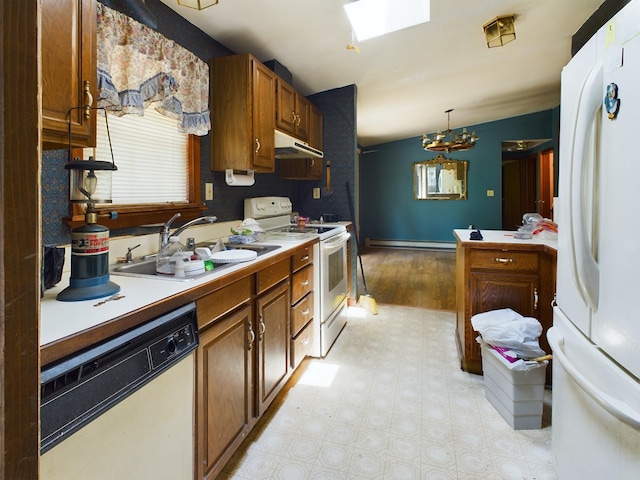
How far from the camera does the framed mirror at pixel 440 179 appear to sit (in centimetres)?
706

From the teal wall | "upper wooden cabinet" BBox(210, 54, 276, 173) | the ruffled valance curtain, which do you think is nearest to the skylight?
"upper wooden cabinet" BBox(210, 54, 276, 173)

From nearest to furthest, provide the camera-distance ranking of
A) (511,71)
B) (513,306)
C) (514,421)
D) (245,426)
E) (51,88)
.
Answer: (51,88) < (245,426) < (514,421) < (513,306) < (511,71)

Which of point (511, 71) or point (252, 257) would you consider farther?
point (511, 71)

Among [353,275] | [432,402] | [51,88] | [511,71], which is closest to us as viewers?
[51,88]

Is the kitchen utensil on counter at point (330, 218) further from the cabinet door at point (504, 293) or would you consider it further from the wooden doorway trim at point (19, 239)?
the wooden doorway trim at point (19, 239)

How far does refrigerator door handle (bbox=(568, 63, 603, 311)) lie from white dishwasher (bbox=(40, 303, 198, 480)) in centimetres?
116

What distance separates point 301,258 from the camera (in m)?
2.14

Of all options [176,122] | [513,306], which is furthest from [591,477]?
[176,122]

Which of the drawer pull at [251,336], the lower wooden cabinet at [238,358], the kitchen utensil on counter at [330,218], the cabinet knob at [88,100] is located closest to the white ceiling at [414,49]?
the cabinet knob at [88,100]

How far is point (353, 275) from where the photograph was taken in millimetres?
3590

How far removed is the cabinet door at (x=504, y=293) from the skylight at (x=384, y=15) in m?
1.77

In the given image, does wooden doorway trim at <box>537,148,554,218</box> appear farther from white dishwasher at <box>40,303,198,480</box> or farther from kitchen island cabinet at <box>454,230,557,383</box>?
white dishwasher at <box>40,303,198,480</box>

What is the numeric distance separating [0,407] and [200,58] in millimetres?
2236

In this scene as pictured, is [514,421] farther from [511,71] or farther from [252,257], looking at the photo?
[511,71]
